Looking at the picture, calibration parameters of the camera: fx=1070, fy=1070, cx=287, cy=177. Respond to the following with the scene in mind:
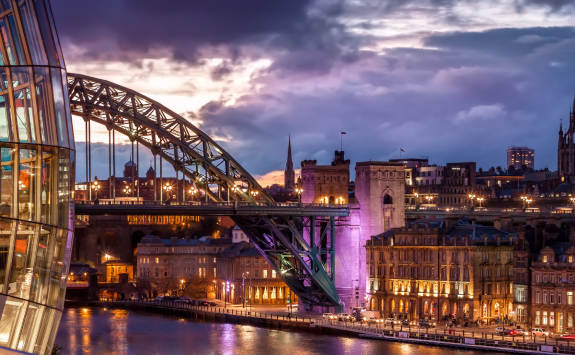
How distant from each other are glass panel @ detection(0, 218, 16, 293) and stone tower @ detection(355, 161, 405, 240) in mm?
71703

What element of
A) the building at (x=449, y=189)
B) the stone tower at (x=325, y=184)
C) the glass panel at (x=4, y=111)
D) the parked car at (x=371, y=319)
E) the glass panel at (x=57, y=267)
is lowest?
the parked car at (x=371, y=319)

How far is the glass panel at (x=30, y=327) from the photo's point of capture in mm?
Answer: 16516

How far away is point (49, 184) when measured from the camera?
17.4 m

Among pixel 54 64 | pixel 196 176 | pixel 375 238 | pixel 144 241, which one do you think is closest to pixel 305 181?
pixel 375 238

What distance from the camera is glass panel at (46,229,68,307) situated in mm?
17516

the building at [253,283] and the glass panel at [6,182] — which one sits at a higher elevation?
the glass panel at [6,182]

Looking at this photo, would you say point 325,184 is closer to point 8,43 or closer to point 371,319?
point 371,319

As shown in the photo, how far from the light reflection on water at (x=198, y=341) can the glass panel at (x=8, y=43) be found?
162 ft

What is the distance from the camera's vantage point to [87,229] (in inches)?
5172

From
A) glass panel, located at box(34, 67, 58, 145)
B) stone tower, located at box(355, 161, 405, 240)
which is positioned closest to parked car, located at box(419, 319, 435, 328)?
stone tower, located at box(355, 161, 405, 240)

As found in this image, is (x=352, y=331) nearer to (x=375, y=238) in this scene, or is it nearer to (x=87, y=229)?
(x=375, y=238)

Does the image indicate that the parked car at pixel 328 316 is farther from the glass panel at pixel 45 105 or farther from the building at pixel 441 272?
the glass panel at pixel 45 105

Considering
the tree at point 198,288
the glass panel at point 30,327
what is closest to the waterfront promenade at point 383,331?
the tree at point 198,288

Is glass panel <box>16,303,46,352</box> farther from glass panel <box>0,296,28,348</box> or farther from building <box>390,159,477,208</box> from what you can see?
building <box>390,159,477,208</box>
